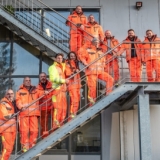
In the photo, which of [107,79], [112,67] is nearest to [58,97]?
[107,79]

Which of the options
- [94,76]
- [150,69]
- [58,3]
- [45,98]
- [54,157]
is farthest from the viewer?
[58,3]

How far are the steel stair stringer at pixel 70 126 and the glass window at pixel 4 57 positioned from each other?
3.66 m

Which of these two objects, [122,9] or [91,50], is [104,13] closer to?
[122,9]

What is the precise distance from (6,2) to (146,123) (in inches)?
241

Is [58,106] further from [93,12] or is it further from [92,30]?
[93,12]

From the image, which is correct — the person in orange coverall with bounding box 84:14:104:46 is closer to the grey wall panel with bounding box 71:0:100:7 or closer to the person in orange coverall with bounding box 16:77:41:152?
the grey wall panel with bounding box 71:0:100:7

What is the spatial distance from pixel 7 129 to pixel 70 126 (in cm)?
160

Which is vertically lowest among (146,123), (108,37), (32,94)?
(146,123)

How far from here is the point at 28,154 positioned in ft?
24.3

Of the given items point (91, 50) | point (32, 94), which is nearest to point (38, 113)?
point (32, 94)

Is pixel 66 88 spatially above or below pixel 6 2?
below

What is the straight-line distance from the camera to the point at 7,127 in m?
7.81

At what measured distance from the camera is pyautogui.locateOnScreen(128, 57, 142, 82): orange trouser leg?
8.43 metres

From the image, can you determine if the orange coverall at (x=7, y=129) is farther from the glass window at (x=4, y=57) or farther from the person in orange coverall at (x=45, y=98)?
the glass window at (x=4, y=57)
